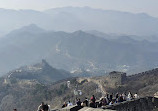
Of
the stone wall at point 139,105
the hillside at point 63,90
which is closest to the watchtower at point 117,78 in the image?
the hillside at point 63,90

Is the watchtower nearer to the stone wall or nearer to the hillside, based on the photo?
the hillside

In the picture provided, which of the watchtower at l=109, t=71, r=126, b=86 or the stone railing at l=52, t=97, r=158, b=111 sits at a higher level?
the watchtower at l=109, t=71, r=126, b=86

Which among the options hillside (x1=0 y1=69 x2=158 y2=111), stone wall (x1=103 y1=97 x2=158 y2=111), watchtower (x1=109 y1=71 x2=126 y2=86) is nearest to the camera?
stone wall (x1=103 y1=97 x2=158 y2=111)

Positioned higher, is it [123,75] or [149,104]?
[123,75]

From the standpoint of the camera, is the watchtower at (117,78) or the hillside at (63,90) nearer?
the hillside at (63,90)

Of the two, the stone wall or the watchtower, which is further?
the watchtower

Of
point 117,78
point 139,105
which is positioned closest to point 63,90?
point 117,78

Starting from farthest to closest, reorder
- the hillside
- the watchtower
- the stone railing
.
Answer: the watchtower → the hillside → the stone railing

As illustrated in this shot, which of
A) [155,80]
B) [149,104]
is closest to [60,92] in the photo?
[155,80]

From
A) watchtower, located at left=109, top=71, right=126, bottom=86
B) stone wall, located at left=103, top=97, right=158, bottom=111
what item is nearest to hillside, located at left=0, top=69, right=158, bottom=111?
watchtower, located at left=109, top=71, right=126, bottom=86

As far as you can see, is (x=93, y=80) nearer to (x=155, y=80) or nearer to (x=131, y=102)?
(x=155, y=80)

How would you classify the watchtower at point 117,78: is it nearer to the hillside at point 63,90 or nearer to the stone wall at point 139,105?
the hillside at point 63,90
